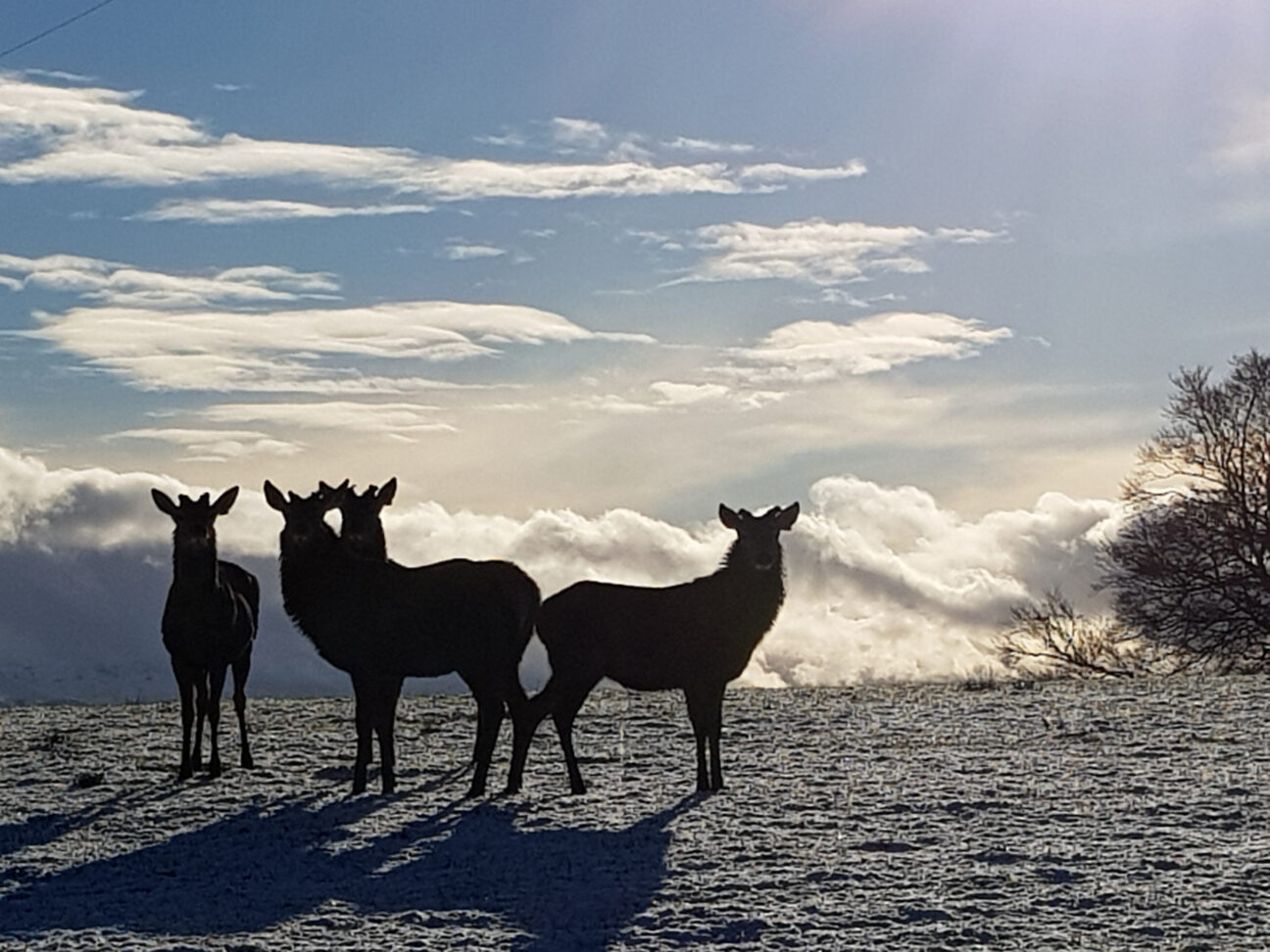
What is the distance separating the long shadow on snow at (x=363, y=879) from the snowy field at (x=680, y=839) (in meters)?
0.03

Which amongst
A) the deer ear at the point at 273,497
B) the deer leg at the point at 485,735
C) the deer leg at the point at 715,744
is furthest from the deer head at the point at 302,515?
the deer leg at the point at 715,744

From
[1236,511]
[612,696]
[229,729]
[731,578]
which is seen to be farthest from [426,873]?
[1236,511]

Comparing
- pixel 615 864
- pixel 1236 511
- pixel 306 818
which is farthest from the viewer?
pixel 1236 511

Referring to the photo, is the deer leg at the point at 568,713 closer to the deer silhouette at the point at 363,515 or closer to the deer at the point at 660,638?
the deer at the point at 660,638

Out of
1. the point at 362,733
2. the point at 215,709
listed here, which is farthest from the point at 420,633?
the point at 215,709

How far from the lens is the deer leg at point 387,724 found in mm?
14312

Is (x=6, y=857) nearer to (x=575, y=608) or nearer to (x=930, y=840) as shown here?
(x=575, y=608)

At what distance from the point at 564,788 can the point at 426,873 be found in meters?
3.27

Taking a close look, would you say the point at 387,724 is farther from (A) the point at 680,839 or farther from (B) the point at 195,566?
(A) the point at 680,839

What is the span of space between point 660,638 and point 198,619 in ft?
14.2

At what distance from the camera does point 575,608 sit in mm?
14352

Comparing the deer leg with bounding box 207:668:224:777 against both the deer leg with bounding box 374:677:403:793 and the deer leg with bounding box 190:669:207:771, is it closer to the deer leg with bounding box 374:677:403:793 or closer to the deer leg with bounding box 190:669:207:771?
the deer leg with bounding box 190:669:207:771

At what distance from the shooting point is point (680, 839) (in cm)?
1174

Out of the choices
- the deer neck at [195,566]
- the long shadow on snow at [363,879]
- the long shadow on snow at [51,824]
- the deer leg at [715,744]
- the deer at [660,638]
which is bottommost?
the long shadow on snow at [363,879]
